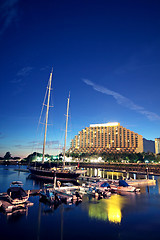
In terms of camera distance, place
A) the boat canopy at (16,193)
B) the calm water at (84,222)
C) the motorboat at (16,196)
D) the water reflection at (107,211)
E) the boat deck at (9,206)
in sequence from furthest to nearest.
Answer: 1. the boat canopy at (16,193)
2. the motorboat at (16,196)
3. the boat deck at (9,206)
4. the water reflection at (107,211)
5. the calm water at (84,222)

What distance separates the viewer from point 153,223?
68.9 ft

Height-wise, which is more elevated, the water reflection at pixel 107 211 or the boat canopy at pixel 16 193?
the boat canopy at pixel 16 193

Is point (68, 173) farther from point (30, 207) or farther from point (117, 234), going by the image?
point (117, 234)

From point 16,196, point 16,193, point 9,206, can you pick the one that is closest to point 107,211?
point 16,196

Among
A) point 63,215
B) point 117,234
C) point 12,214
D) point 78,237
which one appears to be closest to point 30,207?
point 12,214

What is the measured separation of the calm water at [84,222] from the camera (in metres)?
17.4

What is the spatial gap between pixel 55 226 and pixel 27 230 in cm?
313

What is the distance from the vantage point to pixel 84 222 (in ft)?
68.2

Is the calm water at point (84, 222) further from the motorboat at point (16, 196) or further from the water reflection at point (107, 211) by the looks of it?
the motorboat at point (16, 196)

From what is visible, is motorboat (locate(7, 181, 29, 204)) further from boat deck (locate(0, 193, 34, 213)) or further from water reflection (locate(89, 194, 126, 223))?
water reflection (locate(89, 194, 126, 223))

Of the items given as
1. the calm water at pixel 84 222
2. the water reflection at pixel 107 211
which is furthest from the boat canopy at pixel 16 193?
the water reflection at pixel 107 211

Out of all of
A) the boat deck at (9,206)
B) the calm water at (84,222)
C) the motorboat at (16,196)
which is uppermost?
the motorboat at (16,196)

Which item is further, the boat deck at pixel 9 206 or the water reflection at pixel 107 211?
the boat deck at pixel 9 206

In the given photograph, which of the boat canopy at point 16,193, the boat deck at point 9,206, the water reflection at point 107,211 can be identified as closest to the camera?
the water reflection at point 107,211
